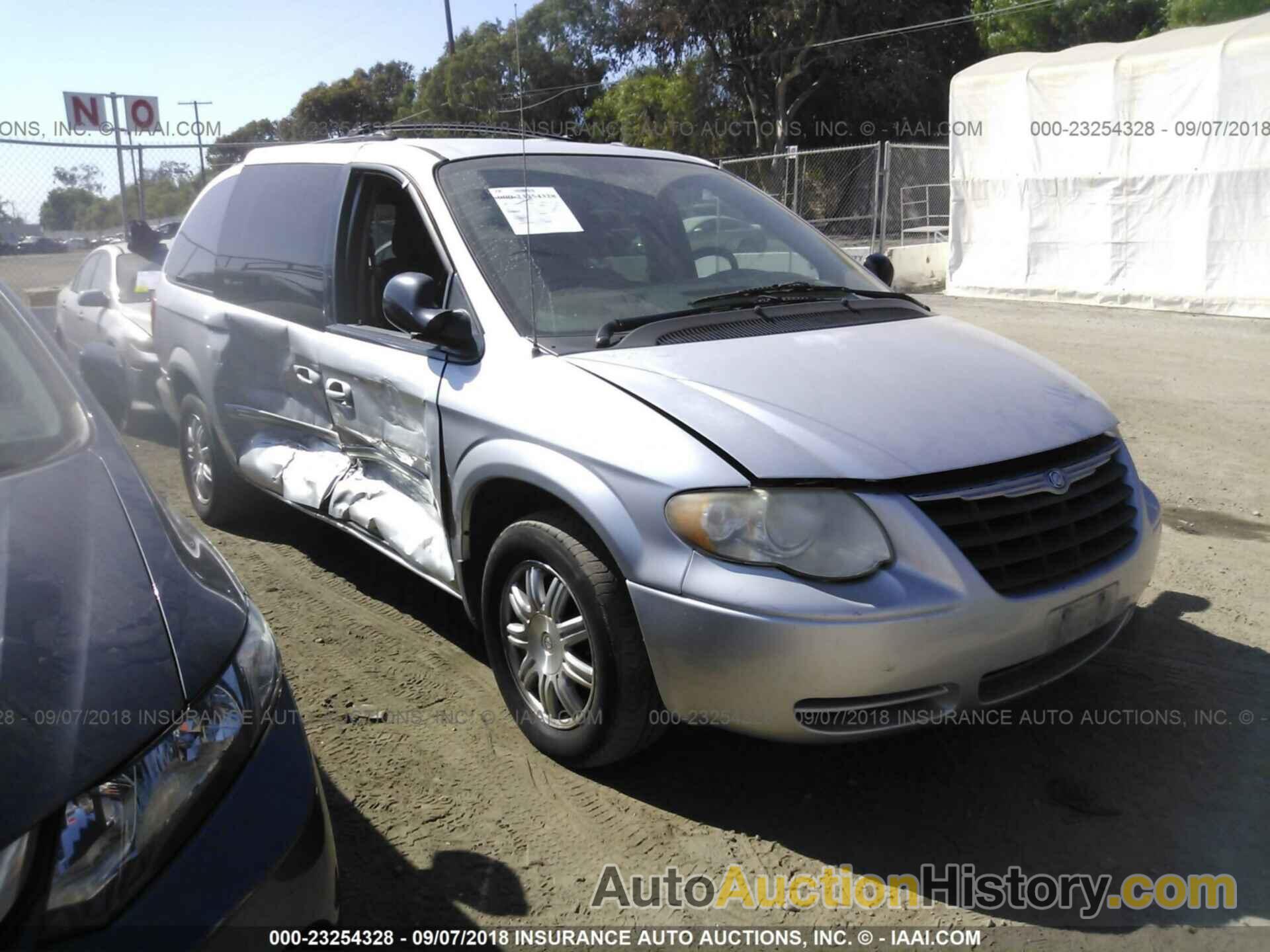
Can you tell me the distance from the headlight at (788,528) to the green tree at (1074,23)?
32838mm

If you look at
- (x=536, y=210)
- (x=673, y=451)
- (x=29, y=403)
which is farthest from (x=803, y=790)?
(x=29, y=403)

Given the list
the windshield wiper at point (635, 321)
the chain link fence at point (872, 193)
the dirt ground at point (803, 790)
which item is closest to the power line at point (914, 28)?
the chain link fence at point (872, 193)

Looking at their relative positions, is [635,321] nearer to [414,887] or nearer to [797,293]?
[797,293]

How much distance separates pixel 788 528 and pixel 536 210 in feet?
5.59

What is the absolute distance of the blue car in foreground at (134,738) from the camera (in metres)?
1.63

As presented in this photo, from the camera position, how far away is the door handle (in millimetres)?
4098

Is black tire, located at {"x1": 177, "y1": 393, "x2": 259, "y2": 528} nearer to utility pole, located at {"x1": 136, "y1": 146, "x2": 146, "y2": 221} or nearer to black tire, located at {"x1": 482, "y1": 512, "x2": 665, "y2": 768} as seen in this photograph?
black tire, located at {"x1": 482, "y1": 512, "x2": 665, "y2": 768}

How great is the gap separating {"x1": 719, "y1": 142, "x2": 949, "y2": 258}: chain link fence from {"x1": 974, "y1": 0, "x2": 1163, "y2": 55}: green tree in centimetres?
1222

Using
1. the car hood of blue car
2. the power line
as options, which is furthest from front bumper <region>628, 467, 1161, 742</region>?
the power line

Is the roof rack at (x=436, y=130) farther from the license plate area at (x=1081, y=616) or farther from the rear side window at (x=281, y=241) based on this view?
the license plate area at (x=1081, y=616)

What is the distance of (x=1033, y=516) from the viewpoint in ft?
9.39

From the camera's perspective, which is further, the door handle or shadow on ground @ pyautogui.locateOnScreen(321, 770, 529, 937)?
the door handle

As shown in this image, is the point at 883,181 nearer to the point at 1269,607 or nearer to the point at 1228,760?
the point at 1269,607

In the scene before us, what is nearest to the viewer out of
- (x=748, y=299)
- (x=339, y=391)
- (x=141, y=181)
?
(x=748, y=299)
